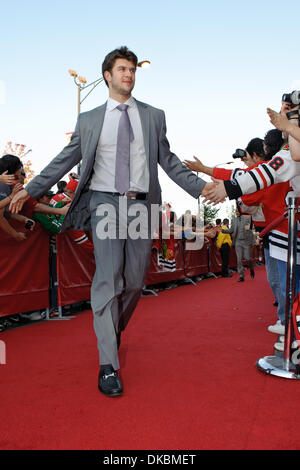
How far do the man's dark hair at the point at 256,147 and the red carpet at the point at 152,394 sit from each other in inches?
82.2

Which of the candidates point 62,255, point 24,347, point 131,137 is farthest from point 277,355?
point 62,255

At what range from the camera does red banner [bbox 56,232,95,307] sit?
5.82m

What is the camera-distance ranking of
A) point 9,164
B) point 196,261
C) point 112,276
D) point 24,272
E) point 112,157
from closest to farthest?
point 112,276 < point 112,157 < point 9,164 < point 24,272 < point 196,261

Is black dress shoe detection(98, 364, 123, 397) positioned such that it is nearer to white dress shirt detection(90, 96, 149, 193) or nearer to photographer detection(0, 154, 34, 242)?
white dress shirt detection(90, 96, 149, 193)

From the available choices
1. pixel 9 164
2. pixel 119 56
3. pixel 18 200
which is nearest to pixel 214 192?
pixel 119 56

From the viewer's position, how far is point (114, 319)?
2.82 m

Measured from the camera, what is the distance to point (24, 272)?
5195 mm

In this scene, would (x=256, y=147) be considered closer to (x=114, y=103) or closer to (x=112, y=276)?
(x=114, y=103)

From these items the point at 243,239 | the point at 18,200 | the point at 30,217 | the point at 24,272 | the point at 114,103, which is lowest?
the point at 243,239

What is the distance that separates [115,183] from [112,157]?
0.71ft

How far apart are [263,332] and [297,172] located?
224cm

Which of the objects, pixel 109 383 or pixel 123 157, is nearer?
pixel 109 383

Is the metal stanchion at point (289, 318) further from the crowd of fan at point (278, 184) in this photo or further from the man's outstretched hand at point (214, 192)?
the man's outstretched hand at point (214, 192)

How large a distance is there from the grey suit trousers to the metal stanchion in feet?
3.55
